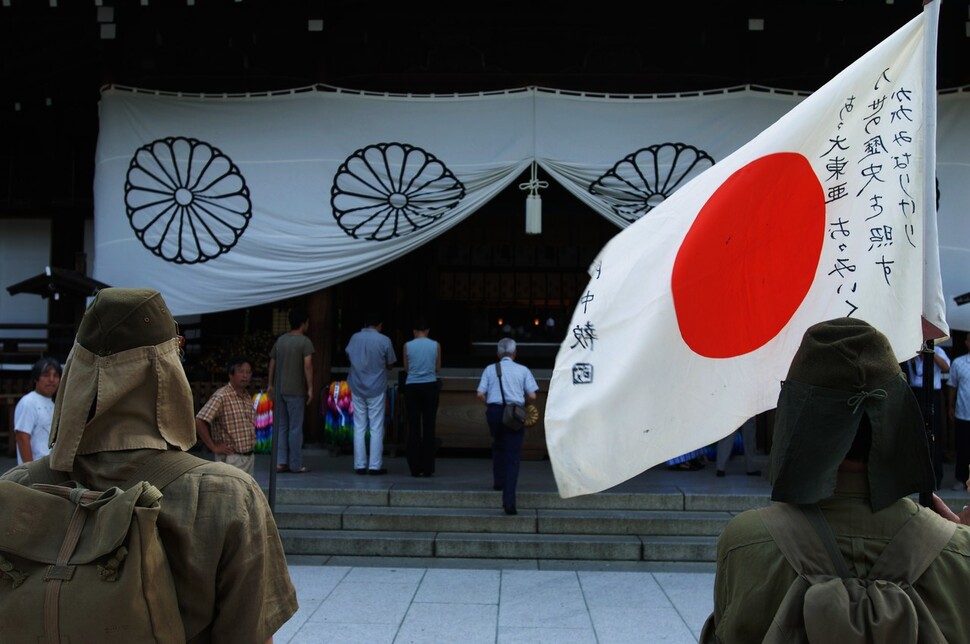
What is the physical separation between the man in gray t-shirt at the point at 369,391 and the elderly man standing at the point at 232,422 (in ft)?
7.55

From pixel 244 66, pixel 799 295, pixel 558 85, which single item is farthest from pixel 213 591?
pixel 244 66

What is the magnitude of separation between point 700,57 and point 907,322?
23.1ft

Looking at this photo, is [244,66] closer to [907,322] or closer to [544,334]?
[544,334]

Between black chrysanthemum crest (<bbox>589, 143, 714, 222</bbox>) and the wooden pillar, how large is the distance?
345 centimetres

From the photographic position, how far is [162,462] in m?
1.76

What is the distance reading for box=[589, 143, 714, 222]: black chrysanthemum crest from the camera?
812cm

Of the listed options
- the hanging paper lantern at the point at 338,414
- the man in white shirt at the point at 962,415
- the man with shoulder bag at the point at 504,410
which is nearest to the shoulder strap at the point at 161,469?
the man with shoulder bag at the point at 504,410

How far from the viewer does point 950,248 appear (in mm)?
7918

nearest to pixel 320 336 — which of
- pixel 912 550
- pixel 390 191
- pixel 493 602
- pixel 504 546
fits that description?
pixel 390 191

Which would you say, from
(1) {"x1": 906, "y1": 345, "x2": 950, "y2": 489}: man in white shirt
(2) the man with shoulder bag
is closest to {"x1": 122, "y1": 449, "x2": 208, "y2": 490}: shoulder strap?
(2) the man with shoulder bag

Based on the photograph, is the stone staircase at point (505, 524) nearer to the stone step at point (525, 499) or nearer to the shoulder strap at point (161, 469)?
the stone step at point (525, 499)

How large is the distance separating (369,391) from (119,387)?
663cm

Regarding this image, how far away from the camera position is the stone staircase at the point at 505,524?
6535 mm

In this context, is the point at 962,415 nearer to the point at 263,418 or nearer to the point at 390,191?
the point at 390,191
